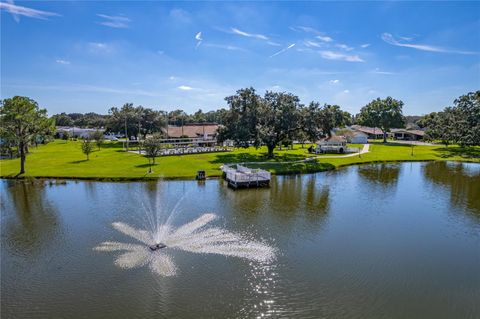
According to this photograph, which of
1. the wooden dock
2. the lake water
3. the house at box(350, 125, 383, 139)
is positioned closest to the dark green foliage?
the house at box(350, 125, 383, 139)

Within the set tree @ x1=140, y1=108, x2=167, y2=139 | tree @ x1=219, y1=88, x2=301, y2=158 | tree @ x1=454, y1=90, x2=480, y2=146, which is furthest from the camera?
tree @ x1=140, y1=108, x2=167, y2=139

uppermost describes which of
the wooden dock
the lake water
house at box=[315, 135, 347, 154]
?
house at box=[315, 135, 347, 154]

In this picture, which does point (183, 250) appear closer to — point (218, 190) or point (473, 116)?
point (218, 190)

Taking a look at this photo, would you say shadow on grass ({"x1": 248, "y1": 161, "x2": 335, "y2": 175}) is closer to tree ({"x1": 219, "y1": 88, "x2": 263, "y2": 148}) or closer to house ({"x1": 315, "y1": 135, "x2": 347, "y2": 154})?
tree ({"x1": 219, "y1": 88, "x2": 263, "y2": 148})

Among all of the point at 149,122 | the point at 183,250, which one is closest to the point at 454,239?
the point at 183,250

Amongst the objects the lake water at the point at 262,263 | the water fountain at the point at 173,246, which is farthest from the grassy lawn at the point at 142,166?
the water fountain at the point at 173,246

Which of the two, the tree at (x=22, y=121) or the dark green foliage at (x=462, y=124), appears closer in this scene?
the tree at (x=22, y=121)

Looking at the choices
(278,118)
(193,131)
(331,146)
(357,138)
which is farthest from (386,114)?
(278,118)

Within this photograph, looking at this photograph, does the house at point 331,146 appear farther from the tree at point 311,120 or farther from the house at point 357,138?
the house at point 357,138
